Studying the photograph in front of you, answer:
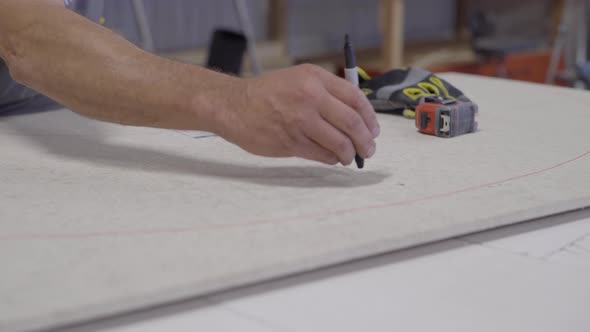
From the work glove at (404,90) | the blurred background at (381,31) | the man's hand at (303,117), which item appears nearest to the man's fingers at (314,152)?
the man's hand at (303,117)

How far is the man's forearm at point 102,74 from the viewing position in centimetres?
76

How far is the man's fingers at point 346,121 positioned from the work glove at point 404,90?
39cm

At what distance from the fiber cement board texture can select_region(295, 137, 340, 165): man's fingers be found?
32 millimetres

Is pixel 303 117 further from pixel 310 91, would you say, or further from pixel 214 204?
pixel 214 204

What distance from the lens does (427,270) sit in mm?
617

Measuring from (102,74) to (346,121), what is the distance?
282mm

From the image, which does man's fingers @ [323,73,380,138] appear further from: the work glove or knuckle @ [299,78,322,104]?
the work glove

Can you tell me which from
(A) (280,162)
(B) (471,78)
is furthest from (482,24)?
(A) (280,162)

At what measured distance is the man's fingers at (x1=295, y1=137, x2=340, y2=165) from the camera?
743 mm

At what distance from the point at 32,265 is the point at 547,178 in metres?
0.56

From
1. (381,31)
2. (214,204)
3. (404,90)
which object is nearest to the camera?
(214,204)

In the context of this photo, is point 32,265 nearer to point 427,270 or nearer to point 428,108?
point 427,270

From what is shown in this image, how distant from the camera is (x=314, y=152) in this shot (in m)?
0.75

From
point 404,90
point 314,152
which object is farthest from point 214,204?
point 404,90
